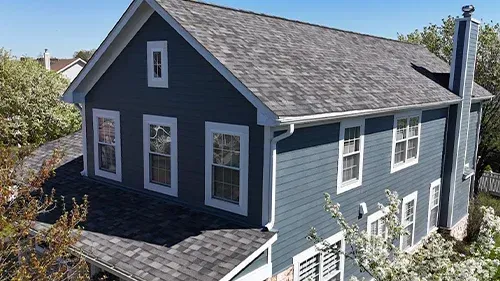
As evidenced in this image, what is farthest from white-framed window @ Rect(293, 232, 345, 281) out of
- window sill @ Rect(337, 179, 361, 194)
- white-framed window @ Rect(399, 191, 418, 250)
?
white-framed window @ Rect(399, 191, 418, 250)

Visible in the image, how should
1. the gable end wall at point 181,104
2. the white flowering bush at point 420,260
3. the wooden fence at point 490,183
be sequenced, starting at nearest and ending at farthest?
1. the white flowering bush at point 420,260
2. the gable end wall at point 181,104
3. the wooden fence at point 490,183

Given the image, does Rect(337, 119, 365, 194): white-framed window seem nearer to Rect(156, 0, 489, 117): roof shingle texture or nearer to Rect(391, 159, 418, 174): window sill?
Rect(156, 0, 489, 117): roof shingle texture

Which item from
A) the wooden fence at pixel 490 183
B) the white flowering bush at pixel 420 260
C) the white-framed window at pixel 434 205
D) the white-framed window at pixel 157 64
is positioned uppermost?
the white-framed window at pixel 157 64

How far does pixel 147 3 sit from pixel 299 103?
4325 mm

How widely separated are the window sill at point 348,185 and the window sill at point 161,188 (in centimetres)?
405

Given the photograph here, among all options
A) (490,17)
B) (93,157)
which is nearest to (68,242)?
(93,157)

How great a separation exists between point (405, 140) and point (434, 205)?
4160 mm

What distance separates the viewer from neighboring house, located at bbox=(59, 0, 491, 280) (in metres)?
8.00

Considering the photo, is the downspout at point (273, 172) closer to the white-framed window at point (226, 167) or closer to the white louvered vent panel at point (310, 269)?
the white-framed window at point (226, 167)

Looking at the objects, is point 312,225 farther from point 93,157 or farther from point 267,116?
point 93,157

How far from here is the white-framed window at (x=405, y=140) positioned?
1225 cm

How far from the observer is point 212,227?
8492 millimetres

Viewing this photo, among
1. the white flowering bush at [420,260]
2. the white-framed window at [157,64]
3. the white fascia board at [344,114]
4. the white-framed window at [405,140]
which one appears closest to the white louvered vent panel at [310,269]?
the white flowering bush at [420,260]

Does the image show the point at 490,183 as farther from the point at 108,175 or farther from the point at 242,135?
the point at 108,175
